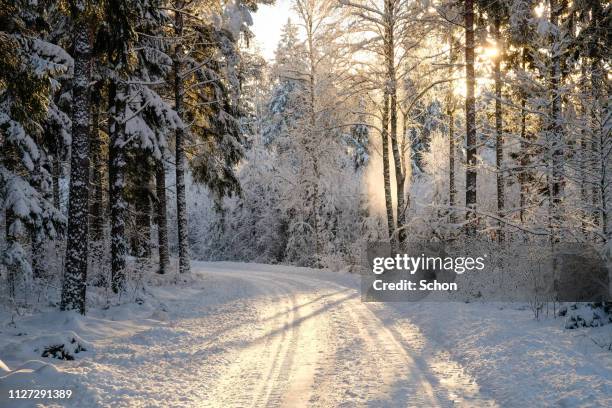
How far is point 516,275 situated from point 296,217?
68.8 feet

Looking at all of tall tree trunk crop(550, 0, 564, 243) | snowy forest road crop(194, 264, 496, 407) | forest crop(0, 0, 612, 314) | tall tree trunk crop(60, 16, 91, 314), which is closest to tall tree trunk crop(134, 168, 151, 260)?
forest crop(0, 0, 612, 314)

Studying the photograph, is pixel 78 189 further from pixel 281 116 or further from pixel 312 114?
pixel 281 116

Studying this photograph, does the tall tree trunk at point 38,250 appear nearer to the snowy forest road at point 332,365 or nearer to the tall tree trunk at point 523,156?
the snowy forest road at point 332,365

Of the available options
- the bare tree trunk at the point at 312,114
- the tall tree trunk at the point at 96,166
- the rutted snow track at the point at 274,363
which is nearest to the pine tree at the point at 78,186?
the rutted snow track at the point at 274,363

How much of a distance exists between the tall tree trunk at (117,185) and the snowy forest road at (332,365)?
441cm

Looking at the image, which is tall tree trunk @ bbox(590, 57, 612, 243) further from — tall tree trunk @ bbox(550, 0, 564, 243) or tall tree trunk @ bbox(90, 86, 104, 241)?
tall tree trunk @ bbox(90, 86, 104, 241)

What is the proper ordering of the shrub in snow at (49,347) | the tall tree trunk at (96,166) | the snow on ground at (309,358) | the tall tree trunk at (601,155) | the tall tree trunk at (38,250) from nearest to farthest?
the snow on ground at (309,358) < the shrub in snow at (49,347) < the tall tree trunk at (601,155) < the tall tree trunk at (38,250) < the tall tree trunk at (96,166)

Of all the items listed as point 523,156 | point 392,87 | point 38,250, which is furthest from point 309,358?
point 392,87

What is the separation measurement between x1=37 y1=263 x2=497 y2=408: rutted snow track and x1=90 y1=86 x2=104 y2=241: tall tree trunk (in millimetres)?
4587

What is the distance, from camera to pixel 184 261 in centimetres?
1836

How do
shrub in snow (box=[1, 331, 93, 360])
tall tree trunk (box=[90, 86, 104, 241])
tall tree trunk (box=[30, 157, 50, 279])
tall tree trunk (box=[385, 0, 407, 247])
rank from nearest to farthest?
shrub in snow (box=[1, 331, 93, 360]) < tall tree trunk (box=[30, 157, 50, 279]) < tall tree trunk (box=[90, 86, 104, 241]) < tall tree trunk (box=[385, 0, 407, 247])

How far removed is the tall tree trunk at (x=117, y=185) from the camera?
13336 mm

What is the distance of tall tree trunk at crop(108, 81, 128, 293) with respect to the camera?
13336 millimetres

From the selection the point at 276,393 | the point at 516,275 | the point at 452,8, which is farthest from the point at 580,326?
the point at 452,8
